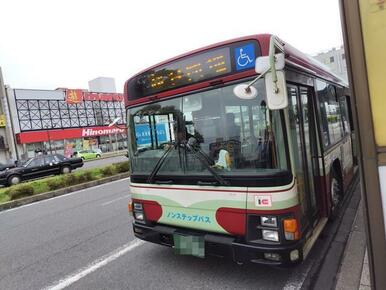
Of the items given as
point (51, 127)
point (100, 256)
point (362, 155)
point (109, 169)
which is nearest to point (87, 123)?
point (51, 127)

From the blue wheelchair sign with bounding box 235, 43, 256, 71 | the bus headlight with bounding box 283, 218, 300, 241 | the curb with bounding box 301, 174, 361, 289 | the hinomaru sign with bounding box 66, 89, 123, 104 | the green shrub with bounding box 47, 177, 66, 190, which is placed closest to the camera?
the bus headlight with bounding box 283, 218, 300, 241

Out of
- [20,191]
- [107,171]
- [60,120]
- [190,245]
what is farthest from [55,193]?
[60,120]

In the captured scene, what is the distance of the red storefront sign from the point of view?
44.1 m

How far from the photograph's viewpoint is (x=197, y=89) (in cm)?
360

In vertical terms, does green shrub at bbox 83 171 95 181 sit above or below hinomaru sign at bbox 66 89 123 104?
below

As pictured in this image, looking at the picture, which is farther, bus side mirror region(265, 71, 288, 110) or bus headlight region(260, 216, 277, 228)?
bus headlight region(260, 216, 277, 228)

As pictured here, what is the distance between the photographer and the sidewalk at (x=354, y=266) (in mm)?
3309

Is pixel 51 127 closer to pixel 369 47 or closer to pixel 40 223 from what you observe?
pixel 40 223

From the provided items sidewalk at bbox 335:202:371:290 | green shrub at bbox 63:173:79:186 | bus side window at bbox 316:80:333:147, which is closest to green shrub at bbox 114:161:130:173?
green shrub at bbox 63:173:79:186

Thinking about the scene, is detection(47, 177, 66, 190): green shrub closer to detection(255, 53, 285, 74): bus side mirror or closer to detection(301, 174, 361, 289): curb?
detection(301, 174, 361, 289): curb

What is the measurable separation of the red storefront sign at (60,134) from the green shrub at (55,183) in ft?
108

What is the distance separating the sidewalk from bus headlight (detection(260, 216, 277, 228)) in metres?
1.05

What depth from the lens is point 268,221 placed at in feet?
10.3

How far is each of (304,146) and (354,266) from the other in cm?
152
